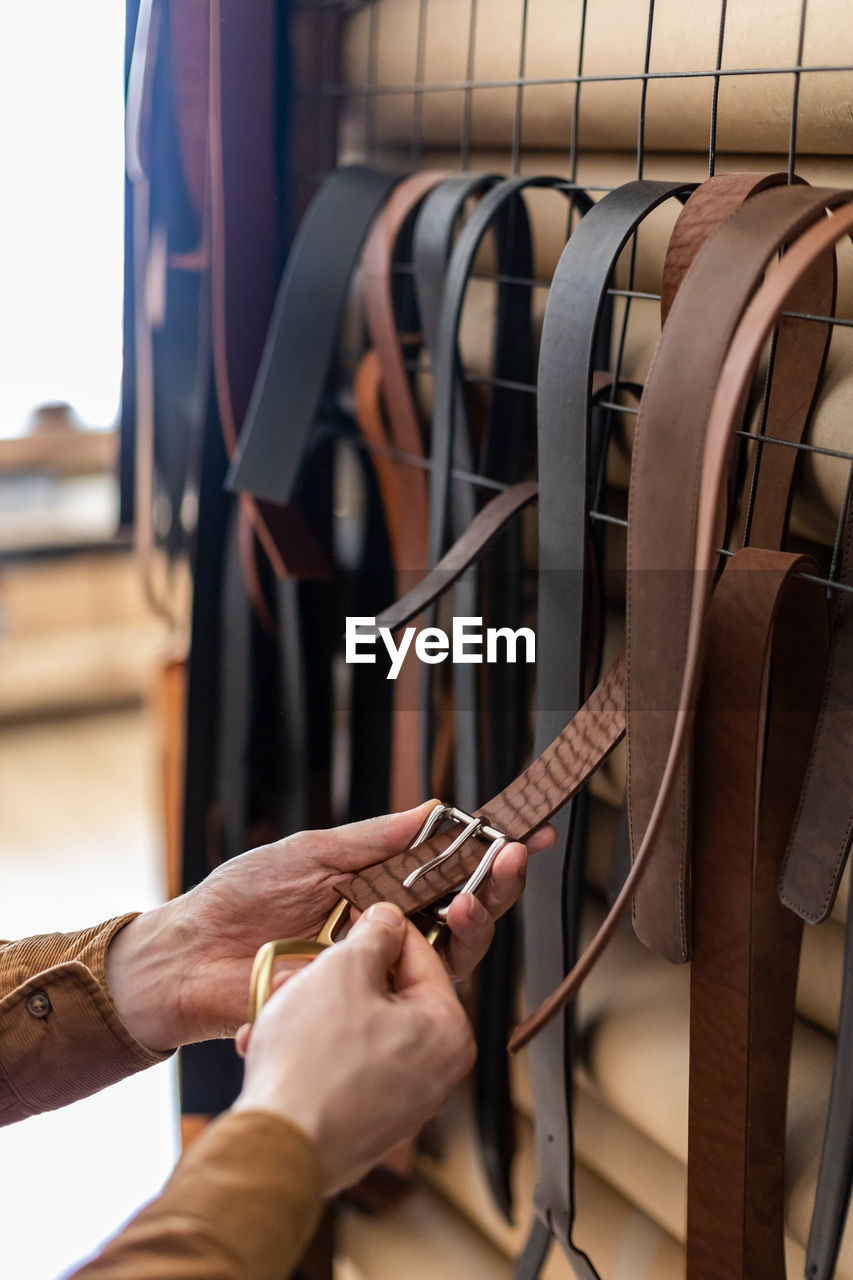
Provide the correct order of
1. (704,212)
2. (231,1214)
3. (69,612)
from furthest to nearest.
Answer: (69,612)
(704,212)
(231,1214)

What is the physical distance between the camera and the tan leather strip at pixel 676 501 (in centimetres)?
44

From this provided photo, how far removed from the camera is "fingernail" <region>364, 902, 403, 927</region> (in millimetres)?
480

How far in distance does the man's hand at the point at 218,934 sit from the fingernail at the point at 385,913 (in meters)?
0.07

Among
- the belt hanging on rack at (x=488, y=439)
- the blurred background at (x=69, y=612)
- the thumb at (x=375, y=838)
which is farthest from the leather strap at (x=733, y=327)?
the blurred background at (x=69, y=612)

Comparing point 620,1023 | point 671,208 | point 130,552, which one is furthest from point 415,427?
point 130,552

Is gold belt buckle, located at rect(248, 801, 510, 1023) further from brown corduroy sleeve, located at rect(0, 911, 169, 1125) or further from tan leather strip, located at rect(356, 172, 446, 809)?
tan leather strip, located at rect(356, 172, 446, 809)

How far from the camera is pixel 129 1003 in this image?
620 mm

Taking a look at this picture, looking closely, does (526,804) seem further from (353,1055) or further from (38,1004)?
(38,1004)

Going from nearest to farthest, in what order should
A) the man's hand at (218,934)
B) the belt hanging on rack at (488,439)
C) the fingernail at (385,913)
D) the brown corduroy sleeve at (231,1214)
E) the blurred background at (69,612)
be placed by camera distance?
the brown corduroy sleeve at (231,1214) < the fingernail at (385,913) < the man's hand at (218,934) < the belt hanging on rack at (488,439) < the blurred background at (69,612)

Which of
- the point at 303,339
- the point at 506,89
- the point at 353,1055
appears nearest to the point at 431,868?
the point at 353,1055

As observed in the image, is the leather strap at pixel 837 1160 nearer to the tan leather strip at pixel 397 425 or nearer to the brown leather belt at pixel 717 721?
the brown leather belt at pixel 717 721

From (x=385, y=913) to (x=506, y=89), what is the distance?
63cm

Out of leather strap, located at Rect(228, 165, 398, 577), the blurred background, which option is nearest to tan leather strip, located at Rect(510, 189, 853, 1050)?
leather strap, located at Rect(228, 165, 398, 577)

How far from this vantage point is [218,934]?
615mm
